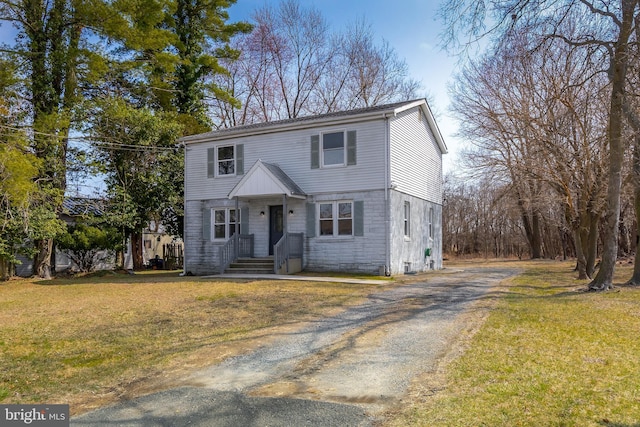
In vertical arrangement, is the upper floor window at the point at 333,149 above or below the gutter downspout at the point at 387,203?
above

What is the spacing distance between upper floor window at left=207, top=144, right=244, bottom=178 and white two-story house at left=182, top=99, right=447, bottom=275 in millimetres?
40

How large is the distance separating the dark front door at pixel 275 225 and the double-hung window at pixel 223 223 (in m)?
1.70

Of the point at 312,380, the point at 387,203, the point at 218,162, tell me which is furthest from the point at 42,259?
the point at 312,380

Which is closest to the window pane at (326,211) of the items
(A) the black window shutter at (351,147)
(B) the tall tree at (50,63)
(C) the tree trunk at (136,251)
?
(A) the black window shutter at (351,147)

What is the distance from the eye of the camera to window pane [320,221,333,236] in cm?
1630

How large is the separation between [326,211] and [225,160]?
491cm

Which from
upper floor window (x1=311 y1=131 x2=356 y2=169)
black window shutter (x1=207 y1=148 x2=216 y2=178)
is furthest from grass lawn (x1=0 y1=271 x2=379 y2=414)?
black window shutter (x1=207 y1=148 x2=216 y2=178)

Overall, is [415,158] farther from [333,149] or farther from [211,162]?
[211,162]

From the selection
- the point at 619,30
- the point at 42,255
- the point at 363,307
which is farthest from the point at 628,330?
the point at 42,255

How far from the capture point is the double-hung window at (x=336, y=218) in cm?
1603

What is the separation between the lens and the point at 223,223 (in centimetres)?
1845

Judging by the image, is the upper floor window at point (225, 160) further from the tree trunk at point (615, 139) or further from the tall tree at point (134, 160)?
the tree trunk at point (615, 139)

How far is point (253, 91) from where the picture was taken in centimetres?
3259

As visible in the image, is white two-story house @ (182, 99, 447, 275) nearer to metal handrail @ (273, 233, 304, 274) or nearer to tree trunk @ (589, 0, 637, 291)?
metal handrail @ (273, 233, 304, 274)
